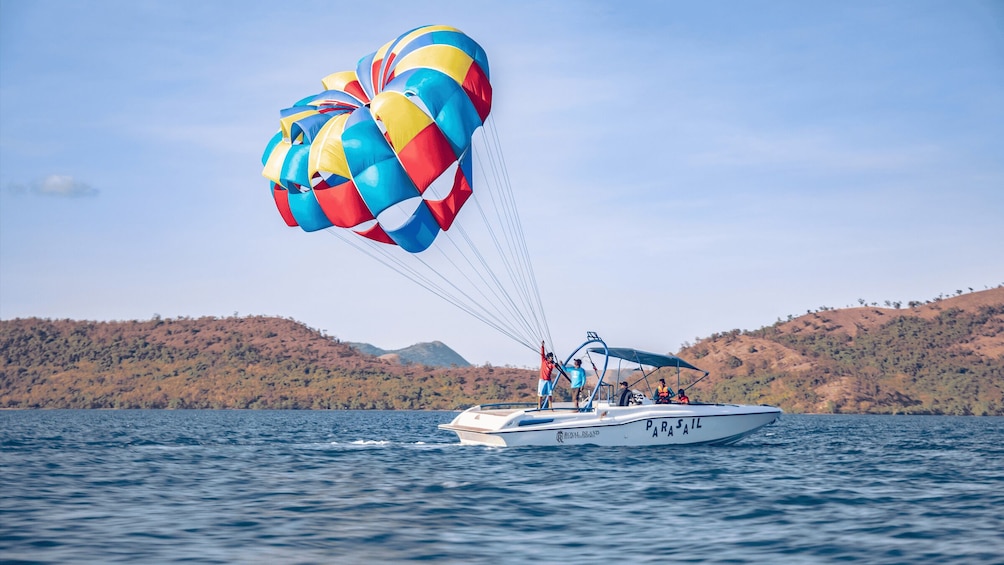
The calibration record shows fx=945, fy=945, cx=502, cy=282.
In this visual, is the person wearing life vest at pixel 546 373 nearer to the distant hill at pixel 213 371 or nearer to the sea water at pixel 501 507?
the sea water at pixel 501 507

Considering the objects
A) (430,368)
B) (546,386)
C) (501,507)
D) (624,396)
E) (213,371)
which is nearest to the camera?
(501,507)

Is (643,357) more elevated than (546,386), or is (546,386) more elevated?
(643,357)

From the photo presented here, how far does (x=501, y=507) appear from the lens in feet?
51.3

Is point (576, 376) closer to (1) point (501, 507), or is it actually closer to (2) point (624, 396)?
(2) point (624, 396)

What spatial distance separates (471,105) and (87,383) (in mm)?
113034

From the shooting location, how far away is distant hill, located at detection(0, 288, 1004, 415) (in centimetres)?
10194

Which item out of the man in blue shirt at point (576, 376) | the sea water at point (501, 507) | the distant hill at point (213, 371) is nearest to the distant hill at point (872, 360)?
the distant hill at point (213, 371)

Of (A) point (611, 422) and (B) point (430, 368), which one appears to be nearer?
(A) point (611, 422)

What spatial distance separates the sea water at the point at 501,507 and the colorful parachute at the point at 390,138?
640 centimetres

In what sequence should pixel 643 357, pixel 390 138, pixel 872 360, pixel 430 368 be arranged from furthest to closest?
pixel 430 368
pixel 872 360
pixel 643 357
pixel 390 138

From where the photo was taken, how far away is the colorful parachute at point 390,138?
890 inches

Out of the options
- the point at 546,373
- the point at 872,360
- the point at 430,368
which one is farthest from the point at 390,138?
the point at 430,368

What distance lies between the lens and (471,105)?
24.0 metres

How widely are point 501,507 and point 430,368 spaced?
389 ft
